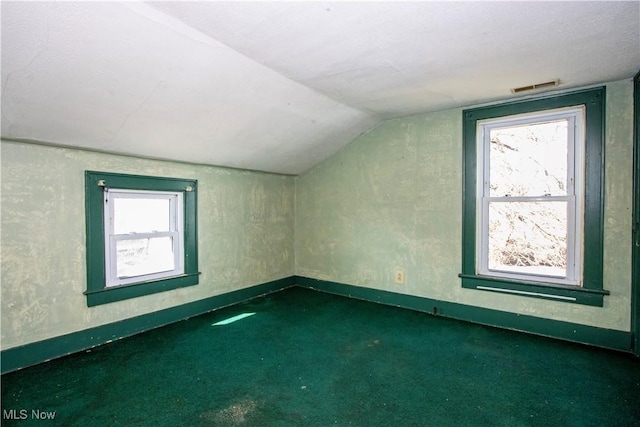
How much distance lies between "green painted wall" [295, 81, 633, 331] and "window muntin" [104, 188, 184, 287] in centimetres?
180

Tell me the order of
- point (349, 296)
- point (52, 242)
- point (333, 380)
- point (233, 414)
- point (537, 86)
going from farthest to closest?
point (349, 296) < point (537, 86) < point (52, 242) < point (333, 380) < point (233, 414)

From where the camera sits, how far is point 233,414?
1843 mm

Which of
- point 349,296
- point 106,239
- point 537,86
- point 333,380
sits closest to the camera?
point 333,380

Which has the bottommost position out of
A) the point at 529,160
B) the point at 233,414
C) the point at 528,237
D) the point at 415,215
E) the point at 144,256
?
the point at 233,414

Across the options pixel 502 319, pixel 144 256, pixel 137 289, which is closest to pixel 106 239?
pixel 144 256

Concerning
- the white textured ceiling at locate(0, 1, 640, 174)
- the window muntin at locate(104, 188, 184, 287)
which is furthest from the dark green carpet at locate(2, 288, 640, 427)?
the white textured ceiling at locate(0, 1, 640, 174)

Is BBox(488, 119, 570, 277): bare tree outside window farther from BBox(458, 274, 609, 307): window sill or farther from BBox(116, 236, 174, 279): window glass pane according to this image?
BBox(116, 236, 174, 279): window glass pane

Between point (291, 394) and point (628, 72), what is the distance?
11.0 feet

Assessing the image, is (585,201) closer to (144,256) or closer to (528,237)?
(528,237)

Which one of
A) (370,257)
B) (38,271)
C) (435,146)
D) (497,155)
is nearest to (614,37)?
(497,155)

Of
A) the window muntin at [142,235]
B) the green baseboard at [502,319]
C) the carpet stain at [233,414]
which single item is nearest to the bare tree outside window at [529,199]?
the green baseboard at [502,319]

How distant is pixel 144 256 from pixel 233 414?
1.93 meters

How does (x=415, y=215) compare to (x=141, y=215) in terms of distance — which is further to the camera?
(x=415, y=215)

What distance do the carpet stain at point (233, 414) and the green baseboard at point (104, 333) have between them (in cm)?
149
